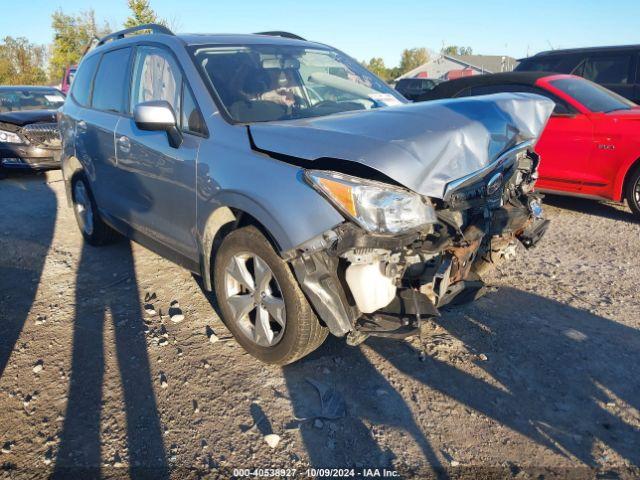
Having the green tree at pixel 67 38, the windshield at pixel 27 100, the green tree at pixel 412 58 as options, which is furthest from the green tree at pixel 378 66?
the windshield at pixel 27 100

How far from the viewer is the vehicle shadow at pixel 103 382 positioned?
7.66ft

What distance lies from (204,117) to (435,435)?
7.30ft

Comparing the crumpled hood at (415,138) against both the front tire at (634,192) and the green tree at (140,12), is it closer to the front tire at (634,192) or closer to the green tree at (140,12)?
the front tire at (634,192)

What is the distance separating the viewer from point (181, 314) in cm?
370

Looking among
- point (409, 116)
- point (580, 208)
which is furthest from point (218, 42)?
point (580, 208)

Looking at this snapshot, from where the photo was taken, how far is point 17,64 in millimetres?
38375

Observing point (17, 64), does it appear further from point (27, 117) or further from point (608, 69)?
point (608, 69)

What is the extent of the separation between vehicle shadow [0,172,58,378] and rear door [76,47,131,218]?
93 cm

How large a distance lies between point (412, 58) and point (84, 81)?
2825 inches

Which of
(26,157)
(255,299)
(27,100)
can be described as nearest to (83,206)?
(255,299)

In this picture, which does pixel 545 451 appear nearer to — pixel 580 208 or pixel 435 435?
pixel 435 435

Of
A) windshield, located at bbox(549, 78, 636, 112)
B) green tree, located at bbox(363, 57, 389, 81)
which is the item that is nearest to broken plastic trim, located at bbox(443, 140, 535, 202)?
windshield, located at bbox(549, 78, 636, 112)

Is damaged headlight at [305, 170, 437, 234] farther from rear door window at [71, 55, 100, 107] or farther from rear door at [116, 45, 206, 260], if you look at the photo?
rear door window at [71, 55, 100, 107]

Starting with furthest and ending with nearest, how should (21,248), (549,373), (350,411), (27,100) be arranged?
(27,100) → (21,248) → (549,373) → (350,411)
